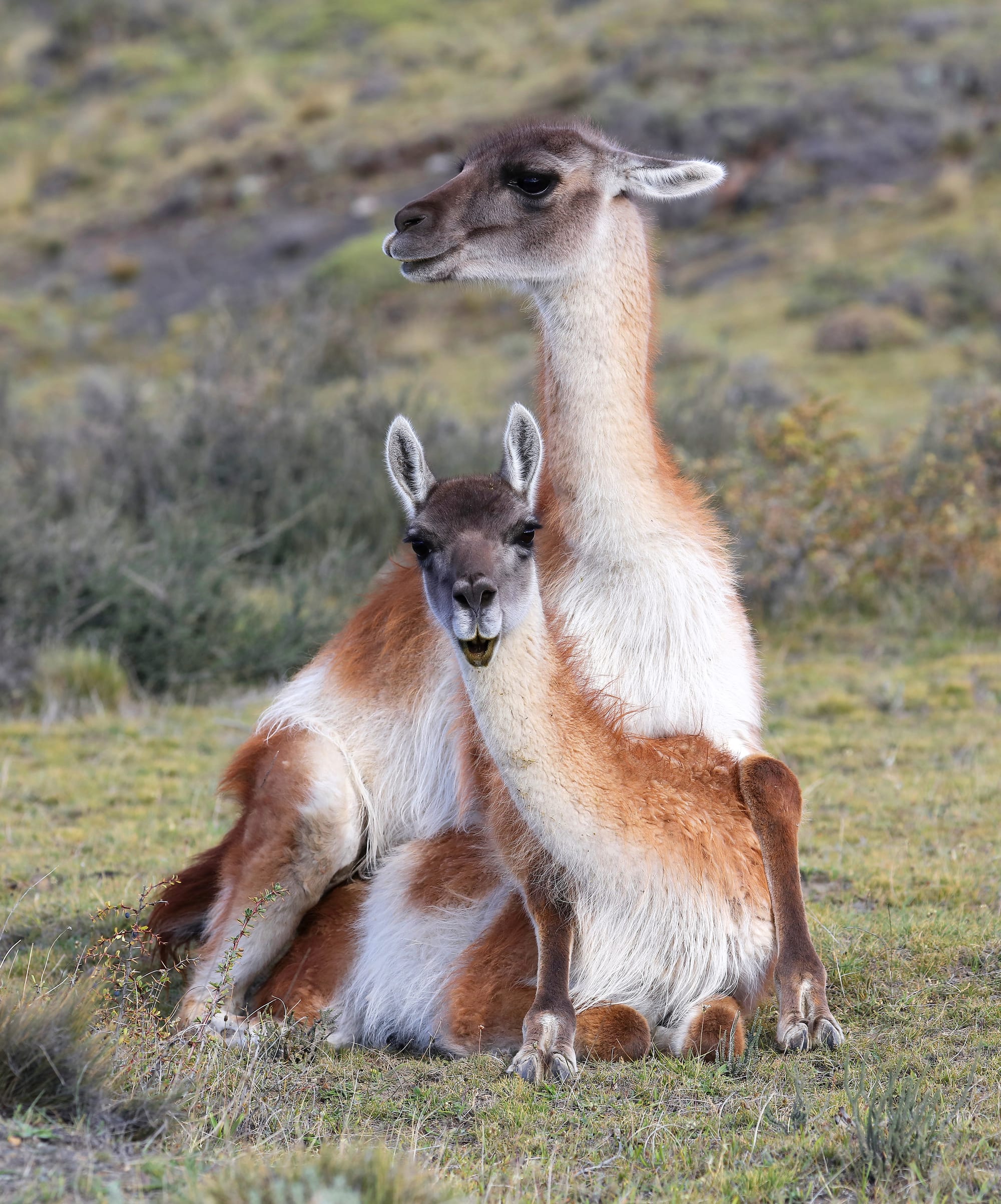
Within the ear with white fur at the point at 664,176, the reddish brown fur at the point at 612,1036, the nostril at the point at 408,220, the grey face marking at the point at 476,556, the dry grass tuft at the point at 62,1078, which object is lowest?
the reddish brown fur at the point at 612,1036

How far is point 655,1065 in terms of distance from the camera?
3.60 meters

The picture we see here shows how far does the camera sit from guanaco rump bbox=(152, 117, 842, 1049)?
3992 millimetres

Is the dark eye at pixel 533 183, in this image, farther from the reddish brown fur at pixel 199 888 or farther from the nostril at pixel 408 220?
the reddish brown fur at pixel 199 888

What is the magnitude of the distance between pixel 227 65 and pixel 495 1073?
1859 inches

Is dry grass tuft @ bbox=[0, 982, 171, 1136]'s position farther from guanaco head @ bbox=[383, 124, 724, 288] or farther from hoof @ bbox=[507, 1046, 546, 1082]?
guanaco head @ bbox=[383, 124, 724, 288]

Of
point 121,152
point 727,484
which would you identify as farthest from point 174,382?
point 121,152

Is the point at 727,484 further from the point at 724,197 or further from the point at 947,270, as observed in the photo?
the point at 724,197

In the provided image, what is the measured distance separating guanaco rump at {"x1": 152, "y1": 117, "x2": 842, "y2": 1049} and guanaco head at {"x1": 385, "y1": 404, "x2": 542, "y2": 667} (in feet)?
1.08

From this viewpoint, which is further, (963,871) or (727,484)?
(727,484)

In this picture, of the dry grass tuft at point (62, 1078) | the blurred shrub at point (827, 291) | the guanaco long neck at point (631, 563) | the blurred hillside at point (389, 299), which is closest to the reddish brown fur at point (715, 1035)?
the guanaco long neck at point (631, 563)

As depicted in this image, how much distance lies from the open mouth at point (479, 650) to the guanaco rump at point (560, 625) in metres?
0.54

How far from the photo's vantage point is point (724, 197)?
24.2 m

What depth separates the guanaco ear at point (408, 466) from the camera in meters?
3.73

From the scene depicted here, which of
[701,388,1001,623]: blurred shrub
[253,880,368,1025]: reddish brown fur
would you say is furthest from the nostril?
[701,388,1001,623]: blurred shrub
